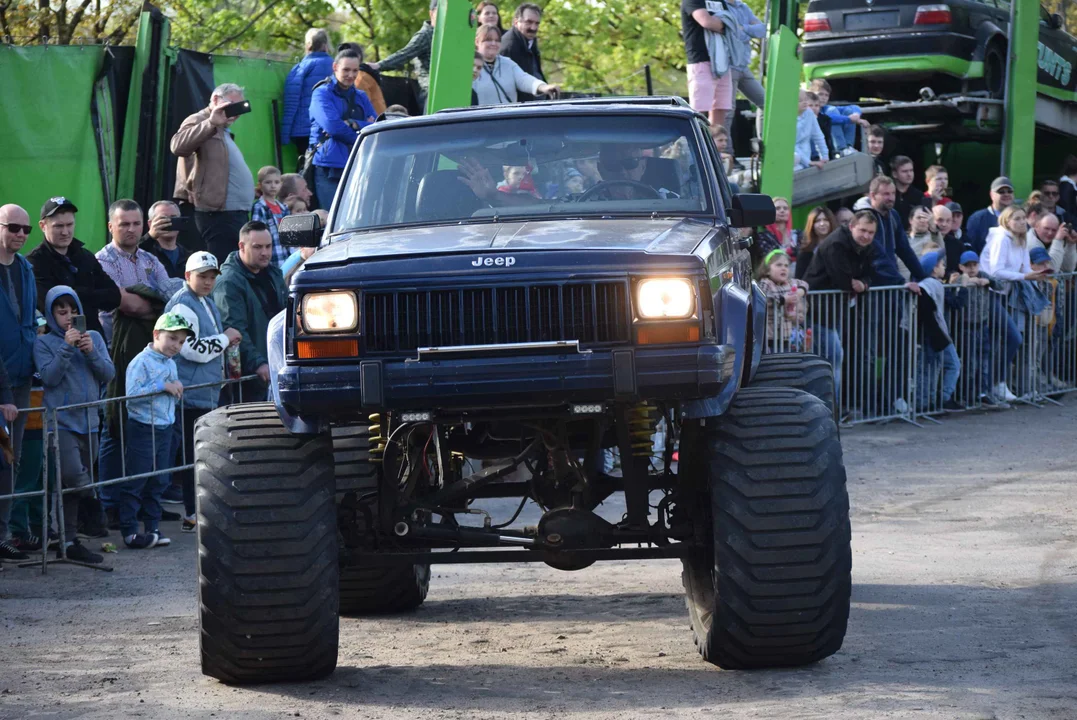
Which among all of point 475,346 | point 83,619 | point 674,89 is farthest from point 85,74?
point 674,89

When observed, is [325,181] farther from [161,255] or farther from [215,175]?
[161,255]

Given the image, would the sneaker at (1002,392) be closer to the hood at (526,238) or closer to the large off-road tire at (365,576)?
the large off-road tire at (365,576)

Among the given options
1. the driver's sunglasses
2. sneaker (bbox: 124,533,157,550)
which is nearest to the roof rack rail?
the driver's sunglasses

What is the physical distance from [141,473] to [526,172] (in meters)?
4.40

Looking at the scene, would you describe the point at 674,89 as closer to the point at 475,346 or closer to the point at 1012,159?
the point at 1012,159

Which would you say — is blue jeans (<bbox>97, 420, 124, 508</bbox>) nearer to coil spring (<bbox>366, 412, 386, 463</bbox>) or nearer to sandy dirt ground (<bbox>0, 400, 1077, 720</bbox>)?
sandy dirt ground (<bbox>0, 400, 1077, 720</bbox>)

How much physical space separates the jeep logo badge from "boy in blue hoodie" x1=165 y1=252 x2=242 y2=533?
515 centimetres

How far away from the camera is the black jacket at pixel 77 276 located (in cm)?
Answer: 1166

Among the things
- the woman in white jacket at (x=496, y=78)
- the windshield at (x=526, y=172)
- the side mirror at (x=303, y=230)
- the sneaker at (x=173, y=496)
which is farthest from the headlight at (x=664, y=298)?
the woman in white jacket at (x=496, y=78)

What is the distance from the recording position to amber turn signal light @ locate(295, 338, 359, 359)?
23.1 feet

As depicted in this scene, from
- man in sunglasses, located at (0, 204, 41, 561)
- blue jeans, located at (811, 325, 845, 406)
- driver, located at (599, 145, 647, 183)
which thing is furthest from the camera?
blue jeans, located at (811, 325, 845, 406)

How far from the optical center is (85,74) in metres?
14.4

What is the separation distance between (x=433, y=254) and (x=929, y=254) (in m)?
11.3

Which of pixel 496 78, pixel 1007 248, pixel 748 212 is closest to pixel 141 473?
pixel 748 212
